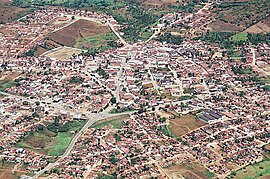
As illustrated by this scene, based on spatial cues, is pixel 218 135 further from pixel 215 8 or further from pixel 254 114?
pixel 215 8

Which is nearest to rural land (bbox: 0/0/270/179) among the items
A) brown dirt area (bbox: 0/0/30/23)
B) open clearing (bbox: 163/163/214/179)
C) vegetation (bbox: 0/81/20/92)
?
open clearing (bbox: 163/163/214/179)

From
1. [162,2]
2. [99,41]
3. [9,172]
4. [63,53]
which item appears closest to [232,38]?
[99,41]

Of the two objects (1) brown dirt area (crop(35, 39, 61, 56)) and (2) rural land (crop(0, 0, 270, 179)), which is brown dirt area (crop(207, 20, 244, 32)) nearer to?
(2) rural land (crop(0, 0, 270, 179))

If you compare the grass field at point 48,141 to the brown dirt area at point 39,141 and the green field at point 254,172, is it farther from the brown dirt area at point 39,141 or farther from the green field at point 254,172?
the green field at point 254,172

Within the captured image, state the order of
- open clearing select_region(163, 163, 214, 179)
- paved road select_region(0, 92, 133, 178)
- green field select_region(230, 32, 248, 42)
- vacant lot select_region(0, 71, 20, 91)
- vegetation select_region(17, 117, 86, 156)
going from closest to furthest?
open clearing select_region(163, 163, 214, 179) → paved road select_region(0, 92, 133, 178) → vegetation select_region(17, 117, 86, 156) → vacant lot select_region(0, 71, 20, 91) → green field select_region(230, 32, 248, 42)

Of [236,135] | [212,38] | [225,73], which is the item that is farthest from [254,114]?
[212,38]

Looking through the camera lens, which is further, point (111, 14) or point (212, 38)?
point (111, 14)

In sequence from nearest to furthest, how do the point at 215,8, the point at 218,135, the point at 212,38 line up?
the point at 218,135 < the point at 212,38 < the point at 215,8
